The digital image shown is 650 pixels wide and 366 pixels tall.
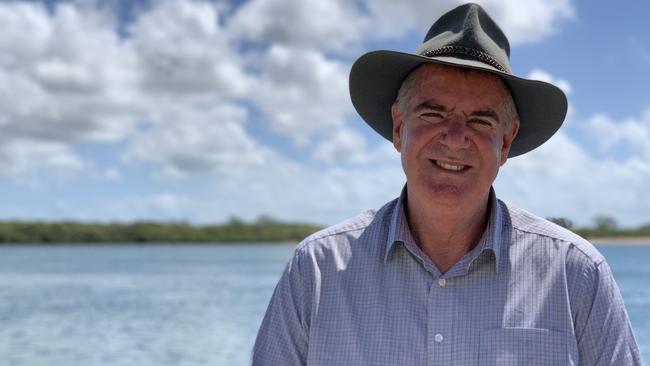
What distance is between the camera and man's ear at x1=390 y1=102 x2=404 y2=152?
2.70 meters

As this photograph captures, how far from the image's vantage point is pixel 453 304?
7.91 feet

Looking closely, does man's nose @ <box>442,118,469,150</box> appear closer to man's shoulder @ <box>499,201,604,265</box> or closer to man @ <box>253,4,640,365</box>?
man @ <box>253,4,640,365</box>

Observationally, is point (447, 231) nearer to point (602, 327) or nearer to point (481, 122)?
point (481, 122)

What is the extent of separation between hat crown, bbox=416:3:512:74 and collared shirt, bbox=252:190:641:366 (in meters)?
0.45

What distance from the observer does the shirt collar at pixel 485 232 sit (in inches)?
97.5

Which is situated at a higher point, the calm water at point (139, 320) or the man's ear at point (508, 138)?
the man's ear at point (508, 138)

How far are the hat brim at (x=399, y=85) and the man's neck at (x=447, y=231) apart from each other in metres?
0.34

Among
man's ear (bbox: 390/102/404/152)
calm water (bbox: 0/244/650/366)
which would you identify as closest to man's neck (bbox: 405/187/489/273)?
man's ear (bbox: 390/102/404/152)

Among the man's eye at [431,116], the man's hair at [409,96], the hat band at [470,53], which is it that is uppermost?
the hat band at [470,53]

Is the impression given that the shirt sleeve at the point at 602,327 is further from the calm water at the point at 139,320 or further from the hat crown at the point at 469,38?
the calm water at the point at 139,320

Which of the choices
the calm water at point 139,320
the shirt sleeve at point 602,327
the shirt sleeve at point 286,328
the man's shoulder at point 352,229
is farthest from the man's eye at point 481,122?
the calm water at point 139,320

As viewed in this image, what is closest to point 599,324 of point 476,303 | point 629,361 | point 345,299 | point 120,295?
point 629,361

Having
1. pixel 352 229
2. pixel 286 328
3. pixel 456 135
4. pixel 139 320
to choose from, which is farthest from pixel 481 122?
pixel 139 320

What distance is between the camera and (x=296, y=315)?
2506 mm
